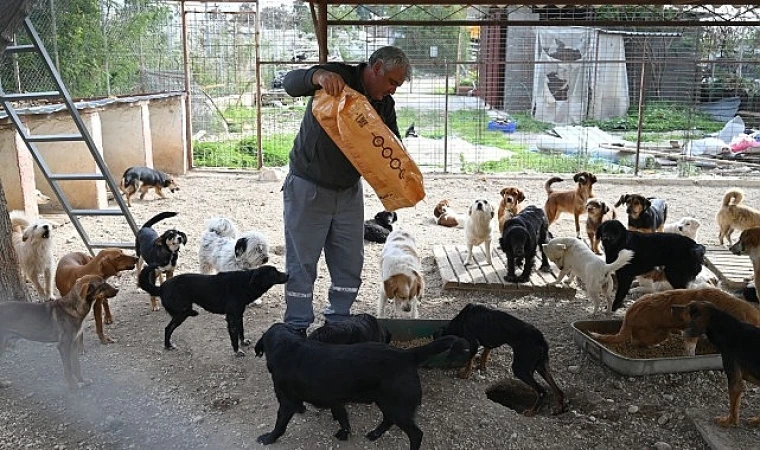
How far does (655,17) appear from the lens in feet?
61.6

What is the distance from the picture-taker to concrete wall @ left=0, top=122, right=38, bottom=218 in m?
8.45

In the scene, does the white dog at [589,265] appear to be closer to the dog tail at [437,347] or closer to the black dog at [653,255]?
the black dog at [653,255]

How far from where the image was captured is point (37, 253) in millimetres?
6176

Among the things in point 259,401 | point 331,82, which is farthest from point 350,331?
point 331,82

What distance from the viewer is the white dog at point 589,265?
604 cm

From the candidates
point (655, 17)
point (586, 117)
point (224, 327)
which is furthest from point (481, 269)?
point (655, 17)

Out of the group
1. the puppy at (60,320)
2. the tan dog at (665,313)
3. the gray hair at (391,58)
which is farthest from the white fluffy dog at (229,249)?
the tan dog at (665,313)

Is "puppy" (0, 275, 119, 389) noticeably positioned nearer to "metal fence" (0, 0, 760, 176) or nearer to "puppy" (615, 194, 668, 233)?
"puppy" (615, 194, 668, 233)

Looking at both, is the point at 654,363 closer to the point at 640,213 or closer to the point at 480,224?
the point at 480,224

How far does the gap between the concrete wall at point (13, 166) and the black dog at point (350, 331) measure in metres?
6.12

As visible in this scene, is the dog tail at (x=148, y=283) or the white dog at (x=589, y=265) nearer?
the dog tail at (x=148, y=283)

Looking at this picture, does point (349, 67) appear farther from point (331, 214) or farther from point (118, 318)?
point (118, 318)

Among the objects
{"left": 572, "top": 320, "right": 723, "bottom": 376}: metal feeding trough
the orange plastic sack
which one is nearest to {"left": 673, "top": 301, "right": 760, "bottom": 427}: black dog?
{"left": 572, "top": 320, "right": 723, "bottom": 376}: metal feeding trough

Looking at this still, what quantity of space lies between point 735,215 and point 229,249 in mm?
6409
